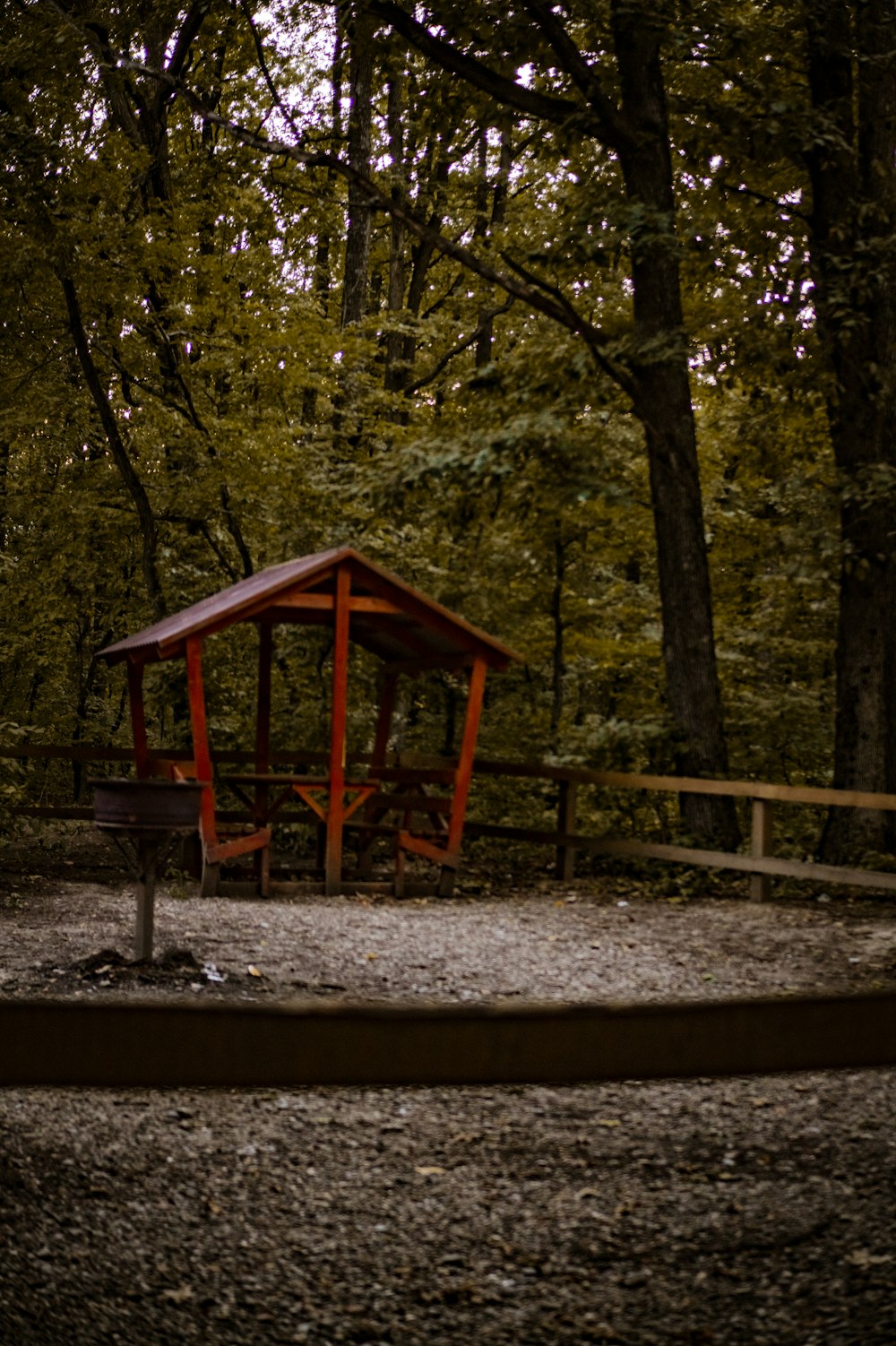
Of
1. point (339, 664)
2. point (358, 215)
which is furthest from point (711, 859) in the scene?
point (358, 215)

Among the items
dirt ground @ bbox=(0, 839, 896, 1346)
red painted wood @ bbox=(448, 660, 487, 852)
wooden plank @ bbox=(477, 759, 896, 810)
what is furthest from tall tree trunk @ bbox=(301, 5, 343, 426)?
dirt ground @ bbox=(0, 839, 896, 1346)

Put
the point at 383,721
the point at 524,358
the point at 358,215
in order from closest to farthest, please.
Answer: the point at 524,358 < the point at 383,721 < the point at 358,215

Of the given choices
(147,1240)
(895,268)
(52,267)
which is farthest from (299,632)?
(147,1240)

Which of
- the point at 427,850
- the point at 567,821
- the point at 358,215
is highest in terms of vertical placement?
→ the point at 358,215

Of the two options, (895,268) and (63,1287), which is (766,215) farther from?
(63,1287)

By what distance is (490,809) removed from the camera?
1823 cm

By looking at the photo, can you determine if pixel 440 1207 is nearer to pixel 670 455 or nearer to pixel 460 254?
pixel 670 455

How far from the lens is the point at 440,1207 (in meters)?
4.54

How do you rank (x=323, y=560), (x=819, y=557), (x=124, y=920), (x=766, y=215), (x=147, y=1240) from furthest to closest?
(x=766, y=215) → (x=819, y=557) → (x=323, y=560) → (x=124, y=920) → (x=147, y=1240)

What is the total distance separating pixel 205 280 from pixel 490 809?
24.6ft

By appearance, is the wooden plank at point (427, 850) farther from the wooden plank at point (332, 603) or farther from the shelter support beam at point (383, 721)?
the wooden plank at point (332, 603)

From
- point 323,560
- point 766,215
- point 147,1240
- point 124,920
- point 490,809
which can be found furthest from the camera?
point 490,809

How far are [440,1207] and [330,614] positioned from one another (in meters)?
9.35

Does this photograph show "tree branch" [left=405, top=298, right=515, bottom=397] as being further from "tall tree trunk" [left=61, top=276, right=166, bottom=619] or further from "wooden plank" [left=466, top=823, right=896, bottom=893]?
"wooden plank" [left=466, top=823, right=896, bottom=893]
